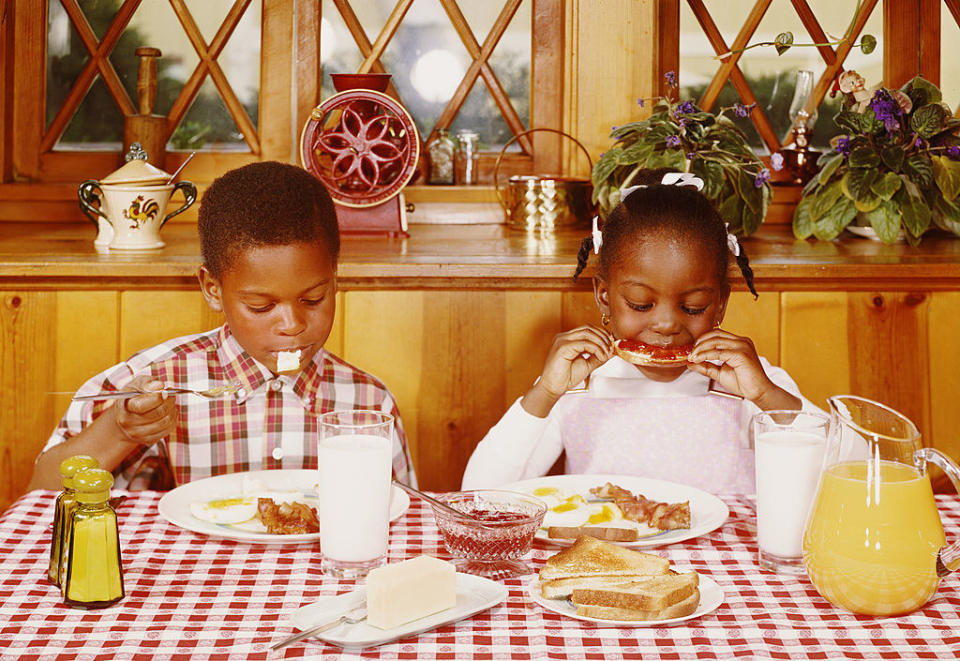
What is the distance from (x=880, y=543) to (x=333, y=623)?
598 mm

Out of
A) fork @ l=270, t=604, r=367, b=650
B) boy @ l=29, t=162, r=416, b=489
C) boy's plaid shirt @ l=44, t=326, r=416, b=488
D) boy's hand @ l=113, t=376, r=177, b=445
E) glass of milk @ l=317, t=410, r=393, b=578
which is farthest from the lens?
boy's plaid shirt @ l=44, t=326, r=416, b=488

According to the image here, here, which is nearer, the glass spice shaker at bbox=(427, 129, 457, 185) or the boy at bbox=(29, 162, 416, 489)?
the boy at bbox=(29, 162, 416, 489)

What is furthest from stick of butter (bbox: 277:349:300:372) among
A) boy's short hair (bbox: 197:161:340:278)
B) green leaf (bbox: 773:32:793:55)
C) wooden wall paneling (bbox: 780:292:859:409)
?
green leaf (bbox: 773:32:793:55)

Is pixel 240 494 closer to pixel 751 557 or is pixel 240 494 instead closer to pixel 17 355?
pixel 751 557

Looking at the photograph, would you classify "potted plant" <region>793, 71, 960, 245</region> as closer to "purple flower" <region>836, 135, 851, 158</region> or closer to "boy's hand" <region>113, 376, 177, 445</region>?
"purple flower" <region>836, 135, 851, 158</region>

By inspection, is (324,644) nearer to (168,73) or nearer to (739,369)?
(739,369)

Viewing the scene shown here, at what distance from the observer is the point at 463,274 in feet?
7.92

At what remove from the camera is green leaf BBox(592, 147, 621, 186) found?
2623mm

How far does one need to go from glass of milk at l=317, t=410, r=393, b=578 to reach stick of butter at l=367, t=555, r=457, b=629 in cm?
15

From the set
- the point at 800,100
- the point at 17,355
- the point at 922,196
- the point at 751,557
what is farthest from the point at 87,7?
the point at 751,557

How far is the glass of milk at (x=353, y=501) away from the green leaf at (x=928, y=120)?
1769 mm

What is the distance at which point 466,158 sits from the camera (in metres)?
3.07

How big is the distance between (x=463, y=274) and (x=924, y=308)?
1.00 metres

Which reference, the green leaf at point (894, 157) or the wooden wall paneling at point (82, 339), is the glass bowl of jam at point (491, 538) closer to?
the wooden wall paneling at point (82, 339)
